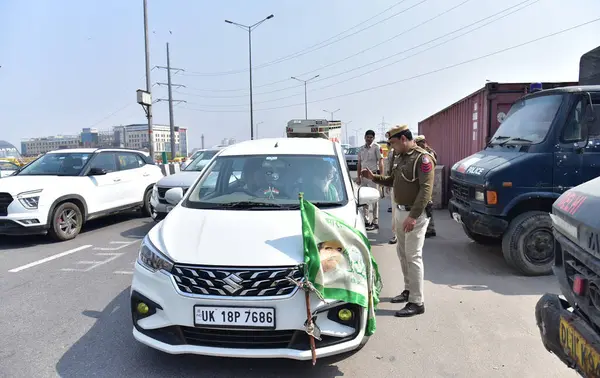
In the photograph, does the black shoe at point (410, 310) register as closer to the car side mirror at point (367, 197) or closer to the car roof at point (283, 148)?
the car side mirror at point (367, 197)

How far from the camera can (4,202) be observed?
6.73 m

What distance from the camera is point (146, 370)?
307cm

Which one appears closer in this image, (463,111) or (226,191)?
(226,191)

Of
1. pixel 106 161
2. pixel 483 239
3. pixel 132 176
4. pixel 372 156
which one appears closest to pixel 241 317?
pixel 483 239

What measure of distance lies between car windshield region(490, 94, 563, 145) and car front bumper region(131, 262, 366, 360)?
3677 millimetres

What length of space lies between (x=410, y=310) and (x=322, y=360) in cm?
125

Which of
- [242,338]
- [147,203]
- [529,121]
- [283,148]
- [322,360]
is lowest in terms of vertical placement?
[322,360]

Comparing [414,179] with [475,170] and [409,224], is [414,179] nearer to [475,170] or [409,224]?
[409,224]

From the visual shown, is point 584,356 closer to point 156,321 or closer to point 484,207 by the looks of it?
point 156,321

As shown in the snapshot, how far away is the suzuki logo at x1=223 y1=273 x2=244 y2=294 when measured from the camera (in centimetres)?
270

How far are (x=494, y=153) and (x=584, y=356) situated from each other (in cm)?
416

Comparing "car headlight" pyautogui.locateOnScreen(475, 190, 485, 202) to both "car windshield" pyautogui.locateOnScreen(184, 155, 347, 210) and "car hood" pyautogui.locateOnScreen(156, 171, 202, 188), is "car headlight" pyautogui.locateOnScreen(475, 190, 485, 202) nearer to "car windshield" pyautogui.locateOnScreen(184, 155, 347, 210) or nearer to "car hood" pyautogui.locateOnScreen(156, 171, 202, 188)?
"car windshield" pyautogui.locateOnScreen(184, 155, 347, 210)

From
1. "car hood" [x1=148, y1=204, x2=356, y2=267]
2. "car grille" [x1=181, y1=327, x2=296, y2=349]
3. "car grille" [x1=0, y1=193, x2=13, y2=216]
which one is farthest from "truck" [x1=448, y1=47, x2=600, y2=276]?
"car grille" [x1=0, y1=193, x2=13, y2=216]

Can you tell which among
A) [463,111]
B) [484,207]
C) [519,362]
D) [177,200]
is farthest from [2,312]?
[463,111]
